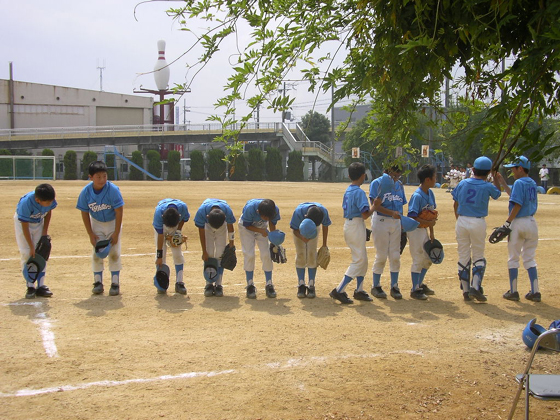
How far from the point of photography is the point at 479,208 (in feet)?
27.8

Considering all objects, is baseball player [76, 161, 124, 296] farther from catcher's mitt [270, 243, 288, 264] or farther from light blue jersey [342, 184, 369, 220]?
light blue jersey [342, 184, 369, 220]

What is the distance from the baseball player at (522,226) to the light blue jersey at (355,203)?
6.75 ft

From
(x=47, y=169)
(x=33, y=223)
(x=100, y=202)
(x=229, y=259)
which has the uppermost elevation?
(x=47, y=169)

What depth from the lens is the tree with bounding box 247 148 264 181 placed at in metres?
55.8

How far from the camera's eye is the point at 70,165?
53406mm

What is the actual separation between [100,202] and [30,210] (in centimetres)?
95

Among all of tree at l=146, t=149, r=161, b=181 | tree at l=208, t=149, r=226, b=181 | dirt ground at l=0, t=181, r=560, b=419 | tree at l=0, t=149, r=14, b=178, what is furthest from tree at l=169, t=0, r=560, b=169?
tree at l=146, t=149, r=161, b=181

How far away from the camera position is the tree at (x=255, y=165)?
183ft

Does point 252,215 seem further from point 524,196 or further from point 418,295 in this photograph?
point 524,196

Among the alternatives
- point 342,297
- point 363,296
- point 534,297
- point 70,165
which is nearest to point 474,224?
point 534,297

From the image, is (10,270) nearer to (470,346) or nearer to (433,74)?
(470,346)

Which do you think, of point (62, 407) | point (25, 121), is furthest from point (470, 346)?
point (25, 121)

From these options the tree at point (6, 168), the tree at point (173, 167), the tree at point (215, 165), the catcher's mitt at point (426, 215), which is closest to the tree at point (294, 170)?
the tree at point (215, 165)

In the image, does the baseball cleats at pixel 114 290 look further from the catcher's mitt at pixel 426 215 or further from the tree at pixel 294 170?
the tree at pixel 294 170
